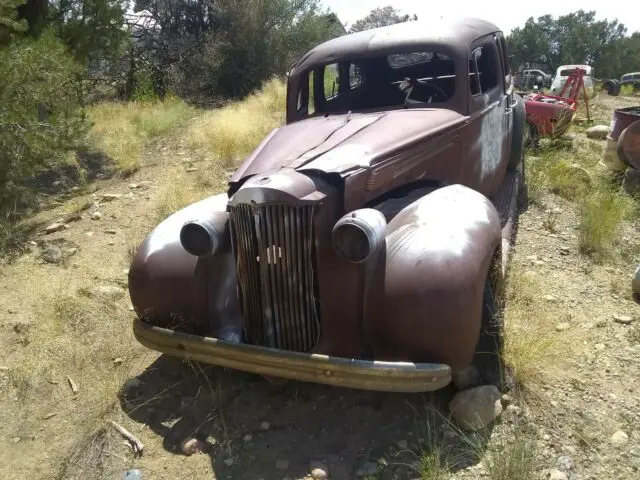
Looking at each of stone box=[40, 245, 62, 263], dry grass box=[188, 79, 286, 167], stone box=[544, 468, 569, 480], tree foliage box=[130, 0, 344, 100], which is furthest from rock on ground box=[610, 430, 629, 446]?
tree foliage box=[130, 0, 344, 100]

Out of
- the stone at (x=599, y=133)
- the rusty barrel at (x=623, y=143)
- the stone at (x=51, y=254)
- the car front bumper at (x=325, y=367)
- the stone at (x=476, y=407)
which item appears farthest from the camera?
the stone at (x=599, y=133)

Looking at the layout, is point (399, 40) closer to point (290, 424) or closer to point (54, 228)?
point (290, 424)

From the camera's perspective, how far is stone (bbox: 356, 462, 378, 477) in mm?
2611

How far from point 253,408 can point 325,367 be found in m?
0.77

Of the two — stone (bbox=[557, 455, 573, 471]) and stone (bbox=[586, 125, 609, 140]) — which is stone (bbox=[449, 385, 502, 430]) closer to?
stone (bbox=[557, 455, 573, 471])

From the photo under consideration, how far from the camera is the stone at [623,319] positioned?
148 inches

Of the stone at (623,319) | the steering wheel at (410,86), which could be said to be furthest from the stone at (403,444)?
the steering wheel at (410,86)

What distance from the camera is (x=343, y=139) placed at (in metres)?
3.44

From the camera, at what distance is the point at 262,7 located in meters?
16.7

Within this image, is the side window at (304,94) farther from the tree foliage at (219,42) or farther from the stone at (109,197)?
the tree foliage at (219,42)

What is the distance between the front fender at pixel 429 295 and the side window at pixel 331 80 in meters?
2.24

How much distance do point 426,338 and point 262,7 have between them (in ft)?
53.0

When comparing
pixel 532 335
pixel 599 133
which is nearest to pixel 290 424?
pixel 532 335

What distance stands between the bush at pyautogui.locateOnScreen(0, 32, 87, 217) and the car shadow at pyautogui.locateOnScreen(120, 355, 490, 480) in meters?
3.76
